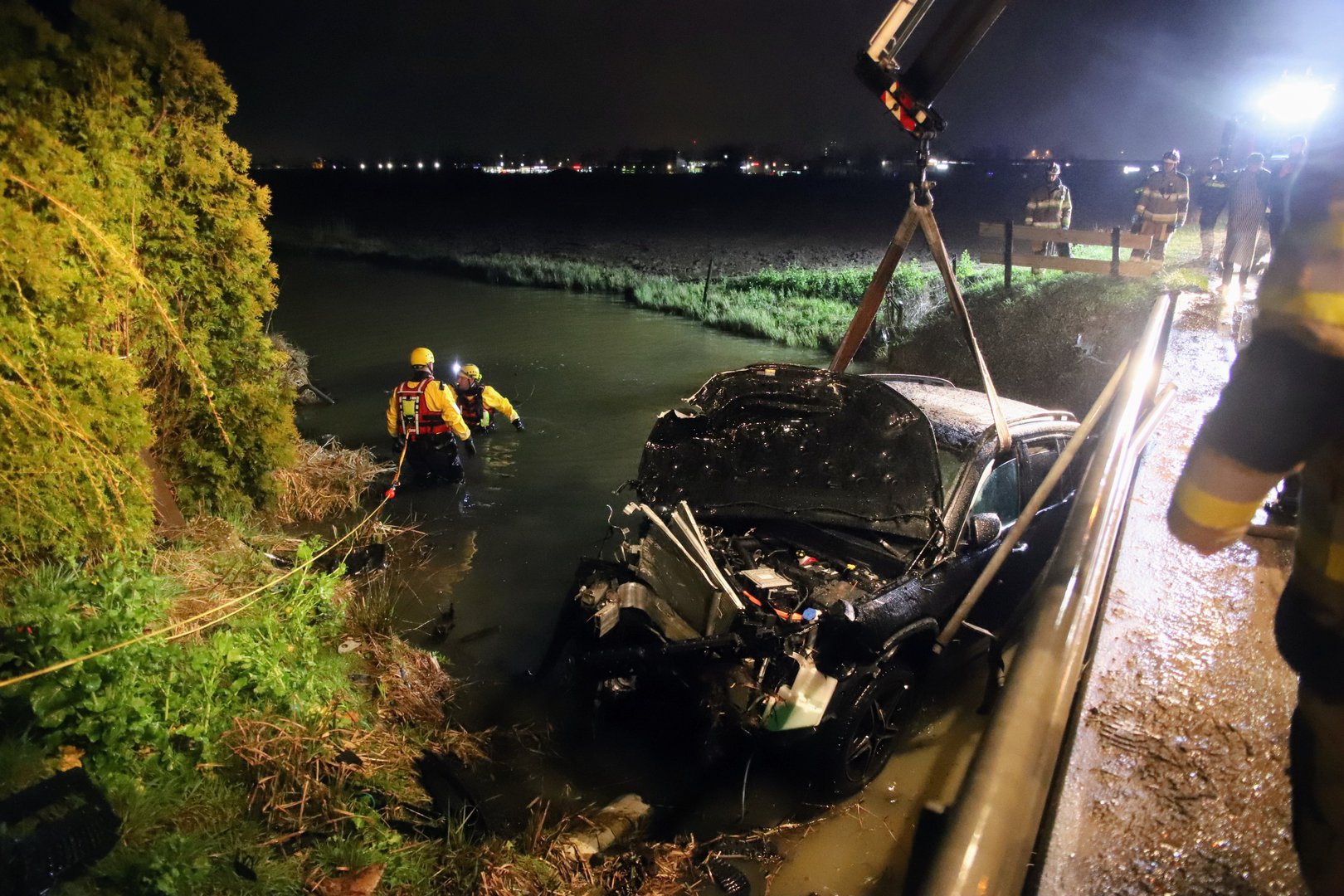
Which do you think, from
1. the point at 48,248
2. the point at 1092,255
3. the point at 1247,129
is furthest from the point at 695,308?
the point at 48,248

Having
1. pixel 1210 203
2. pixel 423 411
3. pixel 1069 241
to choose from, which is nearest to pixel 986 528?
pixel 423 411

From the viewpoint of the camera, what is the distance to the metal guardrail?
1001 millimetres

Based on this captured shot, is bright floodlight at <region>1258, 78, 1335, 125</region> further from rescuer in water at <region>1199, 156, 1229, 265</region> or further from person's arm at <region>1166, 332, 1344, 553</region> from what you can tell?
person's arm at <region>1166, 332, 1344, 553</region>

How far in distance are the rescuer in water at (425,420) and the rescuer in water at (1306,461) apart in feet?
24.6

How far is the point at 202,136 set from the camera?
641 cm

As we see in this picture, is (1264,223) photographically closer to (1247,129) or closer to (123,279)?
(1247,129)

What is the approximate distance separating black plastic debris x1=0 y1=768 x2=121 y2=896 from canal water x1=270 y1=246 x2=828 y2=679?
8.87 ft

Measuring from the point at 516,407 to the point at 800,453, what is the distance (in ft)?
26.9

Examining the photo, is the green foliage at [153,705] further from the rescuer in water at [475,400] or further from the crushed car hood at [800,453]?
the rescuer in water at [475,400]

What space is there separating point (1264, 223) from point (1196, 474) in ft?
49.1

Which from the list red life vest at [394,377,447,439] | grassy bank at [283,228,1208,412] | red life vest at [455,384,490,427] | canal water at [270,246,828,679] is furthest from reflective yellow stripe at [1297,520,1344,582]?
grassy bank at [283,228,1208,412]

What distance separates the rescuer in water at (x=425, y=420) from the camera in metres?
8.10

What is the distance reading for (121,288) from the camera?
560cm

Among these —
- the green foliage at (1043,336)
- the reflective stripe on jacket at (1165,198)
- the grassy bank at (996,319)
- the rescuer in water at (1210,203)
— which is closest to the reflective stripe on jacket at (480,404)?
the green foliage at (1043,336)
